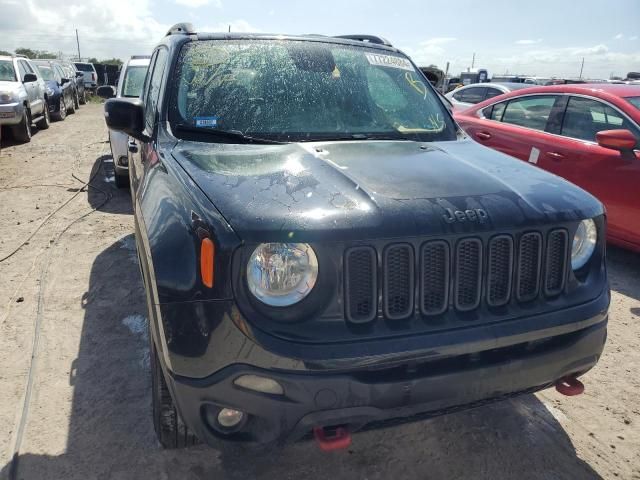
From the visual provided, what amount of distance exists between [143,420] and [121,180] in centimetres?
512

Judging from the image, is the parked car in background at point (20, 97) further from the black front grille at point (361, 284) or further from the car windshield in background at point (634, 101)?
the black front grille at point (361, 284)

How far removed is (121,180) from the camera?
7.20 meters

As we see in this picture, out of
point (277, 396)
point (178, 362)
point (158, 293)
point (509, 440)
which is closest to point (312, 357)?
point (277, 396)

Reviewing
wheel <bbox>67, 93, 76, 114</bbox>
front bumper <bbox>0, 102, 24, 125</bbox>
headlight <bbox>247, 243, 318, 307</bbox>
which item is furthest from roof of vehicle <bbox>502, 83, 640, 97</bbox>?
wheel <bbox>67, 93, 76, 114</bbox>

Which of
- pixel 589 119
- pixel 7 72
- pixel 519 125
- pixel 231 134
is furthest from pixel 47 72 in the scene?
pixel 231 134

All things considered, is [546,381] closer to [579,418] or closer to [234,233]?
[579,418]

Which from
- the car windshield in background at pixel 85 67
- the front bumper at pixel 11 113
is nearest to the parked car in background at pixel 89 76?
the car windshield in background at pixel 85 67

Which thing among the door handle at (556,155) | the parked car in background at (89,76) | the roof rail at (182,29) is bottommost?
the parked car in background at (89,76)

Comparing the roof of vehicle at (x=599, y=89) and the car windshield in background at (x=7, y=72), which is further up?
the roof of vehicle at (x=599, y=89)

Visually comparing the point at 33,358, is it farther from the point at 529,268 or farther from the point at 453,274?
the point at 529,268

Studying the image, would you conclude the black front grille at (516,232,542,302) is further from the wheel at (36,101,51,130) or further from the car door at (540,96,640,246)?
the wheel at (36,101,51,130)

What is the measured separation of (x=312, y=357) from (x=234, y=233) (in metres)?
0.47

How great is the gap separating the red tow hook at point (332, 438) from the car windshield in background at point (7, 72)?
12.1m

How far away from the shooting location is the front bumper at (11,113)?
10391 millimetres
